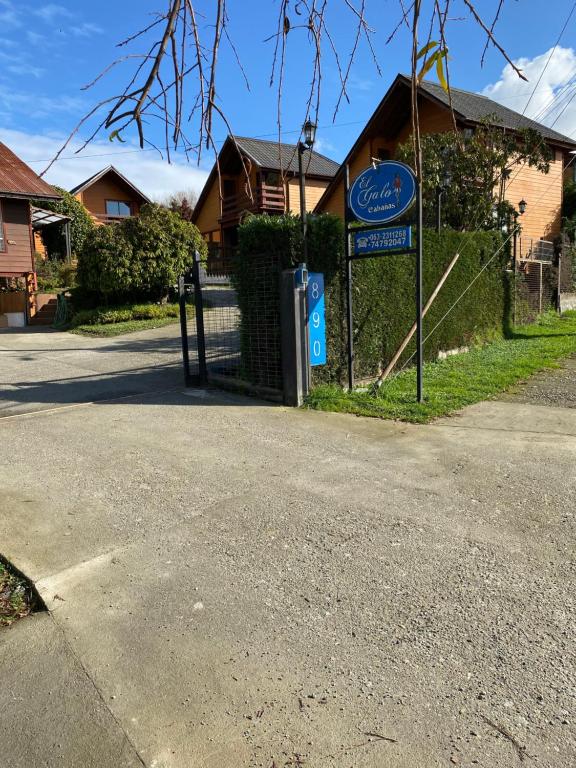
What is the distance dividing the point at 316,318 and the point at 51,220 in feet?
Result: 73.1

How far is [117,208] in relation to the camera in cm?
3325

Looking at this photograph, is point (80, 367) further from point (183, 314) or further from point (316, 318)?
point (316, 318)

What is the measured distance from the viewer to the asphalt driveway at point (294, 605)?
206 cm

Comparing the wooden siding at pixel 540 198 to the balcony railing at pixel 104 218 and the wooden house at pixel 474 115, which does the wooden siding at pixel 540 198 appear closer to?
the wooden house at pixel 474 115

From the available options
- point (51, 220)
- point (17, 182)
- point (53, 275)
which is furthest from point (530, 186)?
point (51, 220)

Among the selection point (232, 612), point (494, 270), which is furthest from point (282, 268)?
point (494, 270)

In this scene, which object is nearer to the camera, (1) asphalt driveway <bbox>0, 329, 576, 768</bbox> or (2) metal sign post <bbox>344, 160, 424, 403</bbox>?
(1) asphalt driveway <bbox>0, 329, 576, 768</bbox>

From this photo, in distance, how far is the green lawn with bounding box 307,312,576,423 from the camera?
7.11 m

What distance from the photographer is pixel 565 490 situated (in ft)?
14.3

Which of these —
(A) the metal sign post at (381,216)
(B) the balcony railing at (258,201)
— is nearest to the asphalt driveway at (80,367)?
(B) the balcony railing at (258,201)

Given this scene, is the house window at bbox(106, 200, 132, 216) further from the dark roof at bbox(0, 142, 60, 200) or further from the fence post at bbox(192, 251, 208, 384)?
the fence post at bbox(192, 251, 208, 384)

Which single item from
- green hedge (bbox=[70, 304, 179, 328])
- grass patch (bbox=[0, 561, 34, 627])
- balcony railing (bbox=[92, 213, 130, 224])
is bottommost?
grass patch (bbox=[0, 561, 34, 627])

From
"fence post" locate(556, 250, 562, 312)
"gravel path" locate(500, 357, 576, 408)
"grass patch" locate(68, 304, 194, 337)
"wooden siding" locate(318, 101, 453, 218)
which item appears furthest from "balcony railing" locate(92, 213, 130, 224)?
"gravel path" locate(500, 357, 576, 408)

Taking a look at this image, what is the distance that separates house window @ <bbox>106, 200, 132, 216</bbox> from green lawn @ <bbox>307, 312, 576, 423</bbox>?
2668 centimetres
